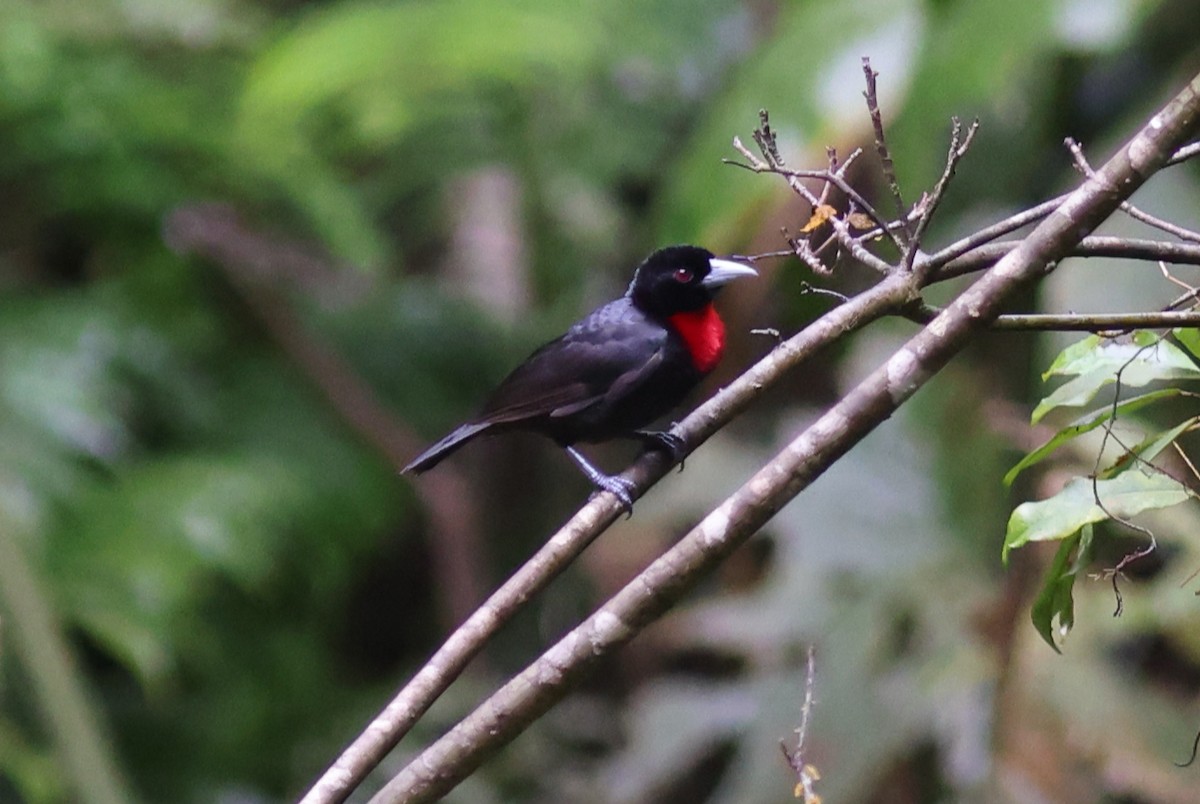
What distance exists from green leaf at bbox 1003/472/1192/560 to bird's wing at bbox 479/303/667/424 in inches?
35.6

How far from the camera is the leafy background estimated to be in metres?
2.74

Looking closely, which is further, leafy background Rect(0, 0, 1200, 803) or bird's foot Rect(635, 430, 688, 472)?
leafy background Rect(0, 0, 1200, 803)

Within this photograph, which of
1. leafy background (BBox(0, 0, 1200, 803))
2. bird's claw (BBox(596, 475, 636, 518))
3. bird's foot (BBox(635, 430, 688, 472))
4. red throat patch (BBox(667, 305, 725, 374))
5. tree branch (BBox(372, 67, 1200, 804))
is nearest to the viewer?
tree branch (BBox(372, 67, 1200, 804))

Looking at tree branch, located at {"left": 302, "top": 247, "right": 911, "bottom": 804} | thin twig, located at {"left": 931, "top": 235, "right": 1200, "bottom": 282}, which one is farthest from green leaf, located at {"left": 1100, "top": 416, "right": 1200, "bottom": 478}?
tree branch, located at {"left": 302, "top": 247, "right": 911, "bottom": 804}

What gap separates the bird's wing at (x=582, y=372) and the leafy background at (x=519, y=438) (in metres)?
0.73

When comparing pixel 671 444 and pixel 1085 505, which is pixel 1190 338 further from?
pixel 671 444

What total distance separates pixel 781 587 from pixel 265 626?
1512 mm

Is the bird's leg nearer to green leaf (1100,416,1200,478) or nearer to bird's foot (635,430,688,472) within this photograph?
bird's foot (635,430,688,472)

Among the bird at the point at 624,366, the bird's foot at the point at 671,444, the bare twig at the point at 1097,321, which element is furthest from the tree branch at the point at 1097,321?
the bird at the point at 624,366

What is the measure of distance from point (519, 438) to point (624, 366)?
2.42 meters

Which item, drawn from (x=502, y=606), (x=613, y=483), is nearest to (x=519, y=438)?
(x=613, y=483)

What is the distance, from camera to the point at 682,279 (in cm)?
205

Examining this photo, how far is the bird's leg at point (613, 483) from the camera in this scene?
1.38 meters

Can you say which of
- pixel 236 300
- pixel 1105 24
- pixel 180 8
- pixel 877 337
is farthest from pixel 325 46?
pixel 1105 24
